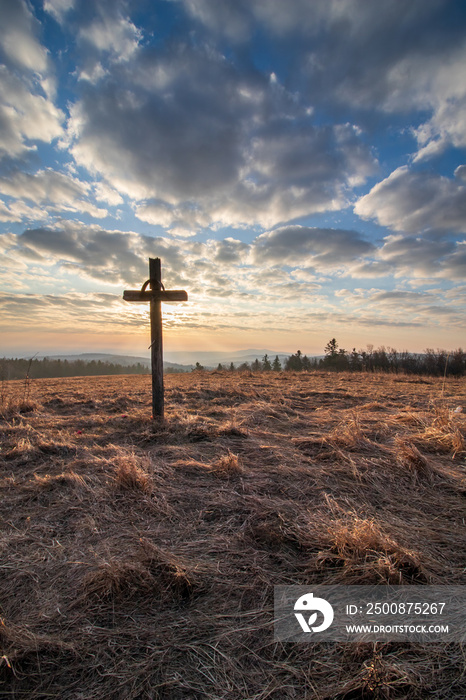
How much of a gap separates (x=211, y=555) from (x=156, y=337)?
4534 millimetres

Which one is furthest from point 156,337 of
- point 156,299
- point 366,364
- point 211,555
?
point 366,364

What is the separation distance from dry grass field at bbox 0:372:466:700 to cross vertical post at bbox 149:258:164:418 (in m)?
1.24

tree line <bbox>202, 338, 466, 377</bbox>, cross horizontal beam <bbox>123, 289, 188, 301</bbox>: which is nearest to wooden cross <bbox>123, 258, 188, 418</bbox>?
cross horizontal beam <bbox>123, 289, 188, 301</bbox>

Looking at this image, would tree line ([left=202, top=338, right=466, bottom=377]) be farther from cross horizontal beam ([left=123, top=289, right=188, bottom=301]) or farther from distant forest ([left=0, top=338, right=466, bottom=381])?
cross horizontal beam ([left=123, top=289, right=188, bottom=301])

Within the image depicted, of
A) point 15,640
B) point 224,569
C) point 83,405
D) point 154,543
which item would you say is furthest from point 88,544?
point 83,405

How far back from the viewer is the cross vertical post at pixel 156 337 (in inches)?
234

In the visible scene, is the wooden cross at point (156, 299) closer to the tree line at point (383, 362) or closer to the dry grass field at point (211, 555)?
the dry grass field at point (211, 555)

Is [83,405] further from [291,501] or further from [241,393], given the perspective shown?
[291,501]

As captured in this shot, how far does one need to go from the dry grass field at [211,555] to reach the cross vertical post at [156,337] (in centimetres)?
124

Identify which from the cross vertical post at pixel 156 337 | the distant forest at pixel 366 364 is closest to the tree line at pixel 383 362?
the distant forest at pixel 366 364

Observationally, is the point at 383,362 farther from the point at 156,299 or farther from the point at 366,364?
the point at 156,299

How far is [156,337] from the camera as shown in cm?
609

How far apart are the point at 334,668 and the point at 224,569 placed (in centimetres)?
87

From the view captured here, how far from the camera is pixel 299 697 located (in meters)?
1.30
